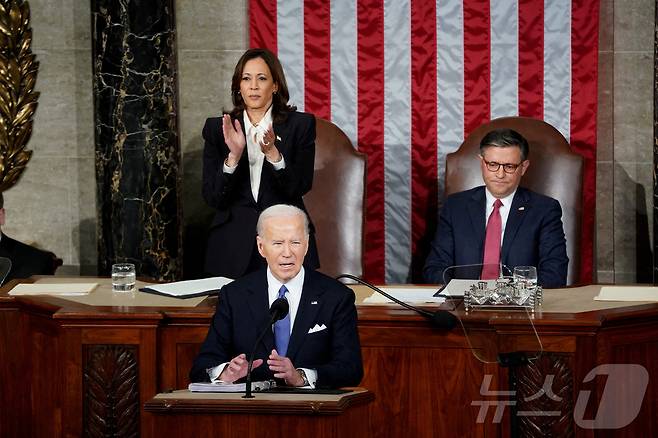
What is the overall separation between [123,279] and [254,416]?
2.02m

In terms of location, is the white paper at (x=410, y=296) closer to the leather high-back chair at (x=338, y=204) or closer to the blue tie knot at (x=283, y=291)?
the blue tie knot at (x=283, y=291)

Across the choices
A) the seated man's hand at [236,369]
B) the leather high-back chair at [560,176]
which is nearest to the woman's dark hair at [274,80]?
the leather high-back chair at [560,176]

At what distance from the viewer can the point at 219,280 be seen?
525 cm

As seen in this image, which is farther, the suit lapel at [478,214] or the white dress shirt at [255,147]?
the suit lapel at [478,214]

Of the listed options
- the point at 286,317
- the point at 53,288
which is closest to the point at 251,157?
the point at 53,288

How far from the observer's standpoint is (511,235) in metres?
5.71

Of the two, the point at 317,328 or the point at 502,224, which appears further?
the point at 502,224

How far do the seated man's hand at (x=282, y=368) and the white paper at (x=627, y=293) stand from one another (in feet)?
5.49

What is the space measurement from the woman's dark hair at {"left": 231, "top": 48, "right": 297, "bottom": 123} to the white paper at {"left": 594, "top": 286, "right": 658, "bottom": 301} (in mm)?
1652

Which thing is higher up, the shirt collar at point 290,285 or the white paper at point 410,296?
the shirt collar at point 290,285

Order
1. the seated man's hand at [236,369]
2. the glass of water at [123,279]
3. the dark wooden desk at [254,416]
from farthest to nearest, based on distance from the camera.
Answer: the glass of water at [123,279], the seated man's hand at [236,369], the dark wooden desk at [254,416]

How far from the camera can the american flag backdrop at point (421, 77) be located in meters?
7.07

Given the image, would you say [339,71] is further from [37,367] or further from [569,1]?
[37,367]

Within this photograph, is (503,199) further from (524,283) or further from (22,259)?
(22,259)
